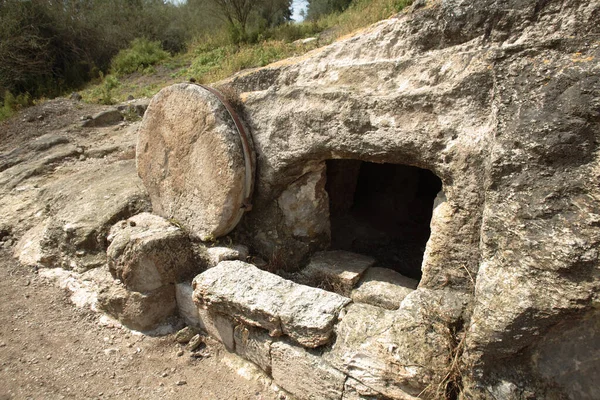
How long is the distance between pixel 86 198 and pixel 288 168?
2.48 meters

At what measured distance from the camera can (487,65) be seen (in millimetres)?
2092

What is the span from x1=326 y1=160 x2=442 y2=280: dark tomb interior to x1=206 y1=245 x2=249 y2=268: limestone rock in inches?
38.0

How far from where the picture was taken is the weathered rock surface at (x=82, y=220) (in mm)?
3799

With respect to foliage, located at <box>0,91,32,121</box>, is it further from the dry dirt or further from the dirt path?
the dirt path

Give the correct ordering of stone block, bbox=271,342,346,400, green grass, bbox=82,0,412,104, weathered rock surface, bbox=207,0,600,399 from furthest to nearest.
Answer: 1. green grass, bbox=82,0,412,104
2. stone block, bbox=271,342,346,400
3. weathered rock surface, bbox=207,0,600,399

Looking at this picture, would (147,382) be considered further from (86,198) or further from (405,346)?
(86,198)

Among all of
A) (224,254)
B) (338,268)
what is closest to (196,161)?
(224,254)

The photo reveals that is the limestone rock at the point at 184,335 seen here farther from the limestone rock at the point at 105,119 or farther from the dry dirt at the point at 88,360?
the limestone rock at the point at 105,119

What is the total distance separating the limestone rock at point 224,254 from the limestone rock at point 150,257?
183 millimetres

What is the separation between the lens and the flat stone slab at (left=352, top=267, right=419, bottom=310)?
2.74 metres

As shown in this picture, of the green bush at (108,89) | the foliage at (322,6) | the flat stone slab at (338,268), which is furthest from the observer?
the foliage at (322,6)

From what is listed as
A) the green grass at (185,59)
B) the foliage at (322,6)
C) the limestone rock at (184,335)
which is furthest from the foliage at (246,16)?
the limestone rock at (184,335)

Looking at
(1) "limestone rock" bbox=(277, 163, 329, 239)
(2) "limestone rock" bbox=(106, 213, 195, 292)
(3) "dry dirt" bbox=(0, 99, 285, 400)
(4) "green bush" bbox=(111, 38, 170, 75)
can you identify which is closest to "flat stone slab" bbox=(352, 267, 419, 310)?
(1) "limestone rock" bbox=(277, 163, 329, 239)

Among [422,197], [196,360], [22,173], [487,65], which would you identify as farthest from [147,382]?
[22,173]
